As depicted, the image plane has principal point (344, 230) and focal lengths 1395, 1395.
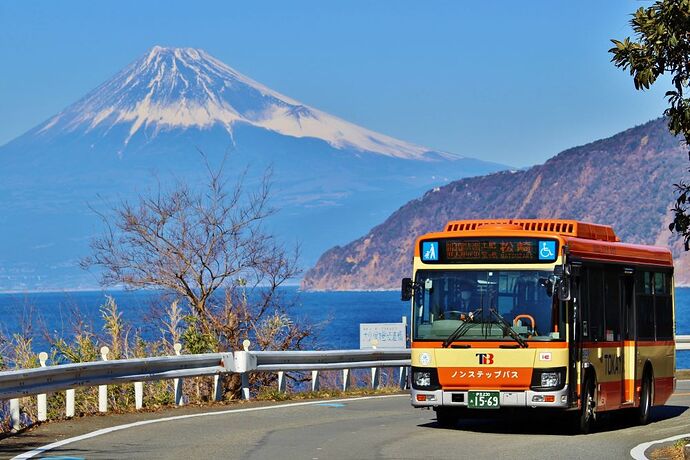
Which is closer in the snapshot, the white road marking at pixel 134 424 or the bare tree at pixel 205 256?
the white road marking at pixel 134 424

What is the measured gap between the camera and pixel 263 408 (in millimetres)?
19938

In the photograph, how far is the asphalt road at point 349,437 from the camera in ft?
46.1

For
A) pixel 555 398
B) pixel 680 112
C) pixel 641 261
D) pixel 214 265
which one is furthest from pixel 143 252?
pixel 680 112

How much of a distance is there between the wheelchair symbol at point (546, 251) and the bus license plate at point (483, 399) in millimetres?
1715

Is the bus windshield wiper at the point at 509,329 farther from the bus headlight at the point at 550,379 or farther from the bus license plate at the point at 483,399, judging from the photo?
the bus license plate at the point at 483,399

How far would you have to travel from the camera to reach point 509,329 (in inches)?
643

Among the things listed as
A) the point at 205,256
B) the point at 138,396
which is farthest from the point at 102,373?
the point at 205,256

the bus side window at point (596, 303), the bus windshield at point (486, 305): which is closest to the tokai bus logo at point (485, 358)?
the bus windshield at point (486, 305)

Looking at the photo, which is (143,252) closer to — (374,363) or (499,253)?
(374,363)

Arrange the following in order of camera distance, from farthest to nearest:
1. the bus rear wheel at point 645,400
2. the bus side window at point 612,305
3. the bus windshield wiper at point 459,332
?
1. the bus rear wheel at point 645,400
2. the bus side window at point 612,305
3. the bus windshield wiper at point 459,332

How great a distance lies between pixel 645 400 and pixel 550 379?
11.9 ft

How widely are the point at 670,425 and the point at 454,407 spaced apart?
3.53 metres

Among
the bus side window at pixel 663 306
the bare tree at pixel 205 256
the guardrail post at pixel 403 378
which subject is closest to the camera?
the bus side window at pixel 663 306

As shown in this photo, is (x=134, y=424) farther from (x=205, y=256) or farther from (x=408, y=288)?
(x=205, y=256)
